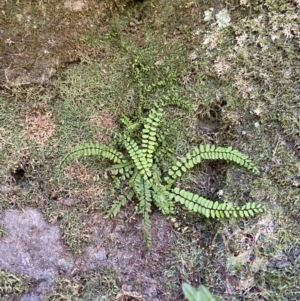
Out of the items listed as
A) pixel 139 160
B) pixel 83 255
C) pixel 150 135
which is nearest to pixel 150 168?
pixel 139 160

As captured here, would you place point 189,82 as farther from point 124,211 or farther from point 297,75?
point 124,211

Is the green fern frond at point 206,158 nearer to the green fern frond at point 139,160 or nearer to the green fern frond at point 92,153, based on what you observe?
the green fern frond at point 139,160

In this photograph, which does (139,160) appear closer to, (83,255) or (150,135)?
(150,135)

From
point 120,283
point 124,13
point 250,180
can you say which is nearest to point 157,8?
point 124,13

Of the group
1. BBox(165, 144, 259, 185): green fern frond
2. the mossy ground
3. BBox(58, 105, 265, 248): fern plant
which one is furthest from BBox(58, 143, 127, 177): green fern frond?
BBox(165, 144, 259, 185): green fern frond

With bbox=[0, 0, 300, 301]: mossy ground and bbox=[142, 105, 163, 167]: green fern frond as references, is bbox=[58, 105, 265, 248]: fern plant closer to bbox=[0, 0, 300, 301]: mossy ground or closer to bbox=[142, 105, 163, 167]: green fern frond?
bbox=[142, 105, 163, 167]: green fern frond

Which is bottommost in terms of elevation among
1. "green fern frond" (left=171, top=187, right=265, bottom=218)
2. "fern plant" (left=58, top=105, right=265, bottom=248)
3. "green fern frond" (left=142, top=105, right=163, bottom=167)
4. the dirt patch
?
the dirt patch
